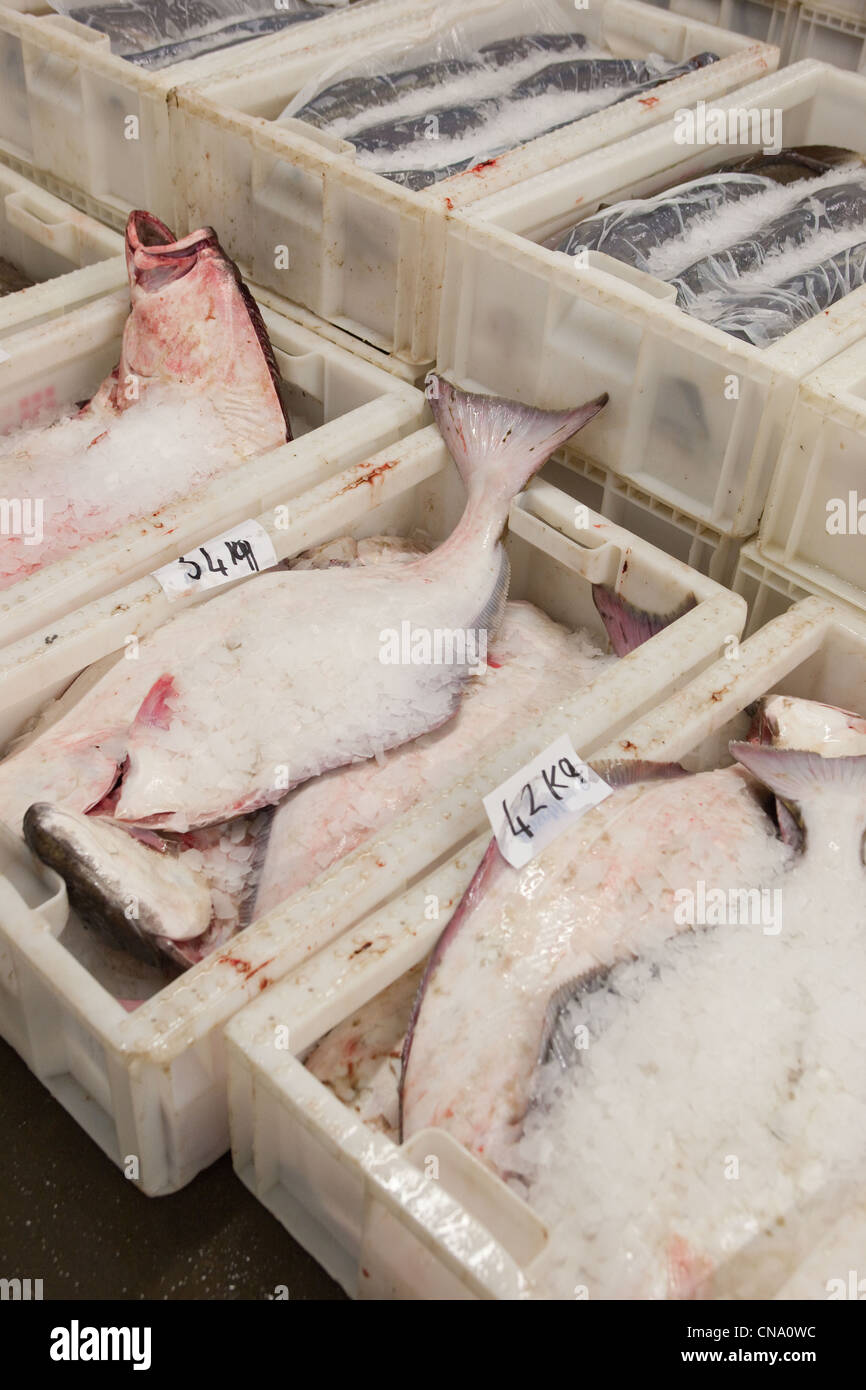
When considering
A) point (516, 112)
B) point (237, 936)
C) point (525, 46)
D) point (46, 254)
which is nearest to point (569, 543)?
point (237, 936)

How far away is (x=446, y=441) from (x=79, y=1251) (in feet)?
6.22

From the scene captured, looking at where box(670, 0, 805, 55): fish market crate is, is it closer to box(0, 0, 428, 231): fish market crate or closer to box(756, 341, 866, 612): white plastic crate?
box(0, 0, 428, 231): fish market crate

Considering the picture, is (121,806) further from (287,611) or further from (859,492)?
(859,492)

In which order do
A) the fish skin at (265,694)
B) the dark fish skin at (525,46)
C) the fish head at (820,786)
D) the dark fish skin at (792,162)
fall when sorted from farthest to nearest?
the dark fish skin at (525,46)
the dark fish skin at (792,162)
the fish skin at (265,694)
the fish head at (820,786)

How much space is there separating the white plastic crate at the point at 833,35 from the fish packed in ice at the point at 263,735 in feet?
7.68

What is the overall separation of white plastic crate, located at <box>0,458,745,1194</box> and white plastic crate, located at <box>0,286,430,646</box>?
0.08 meters

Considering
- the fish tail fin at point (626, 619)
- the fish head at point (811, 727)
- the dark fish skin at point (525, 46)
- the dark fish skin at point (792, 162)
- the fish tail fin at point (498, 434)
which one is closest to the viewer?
the fish head at point (811, 727)

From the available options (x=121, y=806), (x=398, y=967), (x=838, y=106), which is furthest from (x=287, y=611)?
(x=838, y=106)

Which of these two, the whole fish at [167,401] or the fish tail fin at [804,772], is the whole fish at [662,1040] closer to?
the fish tail fin at [804,772]

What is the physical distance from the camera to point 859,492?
2.57 metres

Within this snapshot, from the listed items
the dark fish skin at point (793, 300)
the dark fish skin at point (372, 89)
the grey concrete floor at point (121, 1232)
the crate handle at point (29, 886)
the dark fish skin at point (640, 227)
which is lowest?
the grey concrete floor at point (121, 1232)

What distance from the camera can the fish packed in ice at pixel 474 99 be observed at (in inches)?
142

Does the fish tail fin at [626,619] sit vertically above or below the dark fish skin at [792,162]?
below

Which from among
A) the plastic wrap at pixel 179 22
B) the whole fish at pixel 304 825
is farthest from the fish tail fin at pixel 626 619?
the plastic wrap at pixel 179 22
